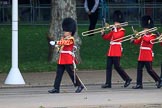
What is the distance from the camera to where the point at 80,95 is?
1515 cm

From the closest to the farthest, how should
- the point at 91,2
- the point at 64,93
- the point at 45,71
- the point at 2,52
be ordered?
the point at 64,93
the point at 45,71
the point at 2,52
the point at 91,2

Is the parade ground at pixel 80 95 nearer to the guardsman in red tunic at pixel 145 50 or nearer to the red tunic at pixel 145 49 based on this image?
the guardsman in red tunic at pixel 145 50

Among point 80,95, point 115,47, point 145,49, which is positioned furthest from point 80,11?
point 80,95

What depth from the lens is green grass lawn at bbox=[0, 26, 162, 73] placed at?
2123cm

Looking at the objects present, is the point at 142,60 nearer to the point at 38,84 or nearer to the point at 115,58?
the point at 115,58

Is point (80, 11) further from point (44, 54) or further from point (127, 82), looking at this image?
point (127, 82)

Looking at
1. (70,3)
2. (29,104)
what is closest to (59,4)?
(70,3)

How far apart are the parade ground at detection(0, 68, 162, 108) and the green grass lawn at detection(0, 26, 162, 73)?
127cm

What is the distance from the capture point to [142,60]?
16.6 meters

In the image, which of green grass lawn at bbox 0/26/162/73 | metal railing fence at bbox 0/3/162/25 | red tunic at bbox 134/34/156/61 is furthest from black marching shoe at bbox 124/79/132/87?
metal railing fence at bbox 0/3/162/25

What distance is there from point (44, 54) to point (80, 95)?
8.66m

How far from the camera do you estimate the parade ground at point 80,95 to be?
1350 centimetres

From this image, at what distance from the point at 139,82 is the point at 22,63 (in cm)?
611

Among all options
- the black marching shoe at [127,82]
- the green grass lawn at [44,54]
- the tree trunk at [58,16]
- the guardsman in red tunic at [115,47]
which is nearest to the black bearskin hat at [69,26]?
the guardsman in red tunic at [115,47]
